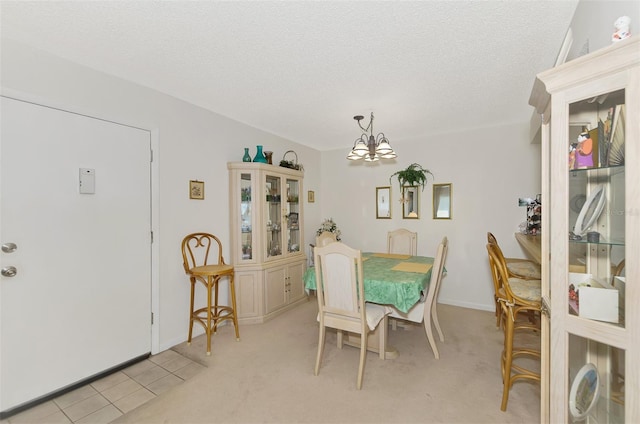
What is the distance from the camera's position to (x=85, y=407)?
191 centimetres

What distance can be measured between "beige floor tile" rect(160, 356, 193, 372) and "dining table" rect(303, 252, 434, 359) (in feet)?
4.17

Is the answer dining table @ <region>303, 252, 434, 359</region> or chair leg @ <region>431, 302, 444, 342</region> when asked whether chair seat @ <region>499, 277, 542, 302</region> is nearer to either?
dining table @ <region>303, 252, 434, 359</region>

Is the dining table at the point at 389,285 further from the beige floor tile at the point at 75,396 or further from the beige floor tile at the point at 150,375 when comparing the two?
the beige floor tile at the point at 75,396

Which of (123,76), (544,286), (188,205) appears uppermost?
(123,76)

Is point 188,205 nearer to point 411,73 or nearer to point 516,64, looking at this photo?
point 411,73

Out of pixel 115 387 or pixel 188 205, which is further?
pixel 188 205

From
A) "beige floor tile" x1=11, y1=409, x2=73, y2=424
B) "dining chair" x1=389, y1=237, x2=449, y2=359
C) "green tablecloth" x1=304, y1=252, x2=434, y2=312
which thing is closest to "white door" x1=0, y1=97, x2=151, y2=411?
"beige floor tile" x1=11, y1=409, x2=73, y2=424

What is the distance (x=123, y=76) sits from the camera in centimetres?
233

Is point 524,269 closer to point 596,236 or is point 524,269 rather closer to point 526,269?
point 526,269

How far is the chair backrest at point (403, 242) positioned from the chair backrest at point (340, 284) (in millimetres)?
1624

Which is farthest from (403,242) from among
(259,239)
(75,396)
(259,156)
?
(75,396)

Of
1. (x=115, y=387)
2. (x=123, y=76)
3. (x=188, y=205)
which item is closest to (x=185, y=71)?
(x=123, y=76)

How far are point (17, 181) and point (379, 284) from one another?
8.87ft

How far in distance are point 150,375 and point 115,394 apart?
0.26 metres
